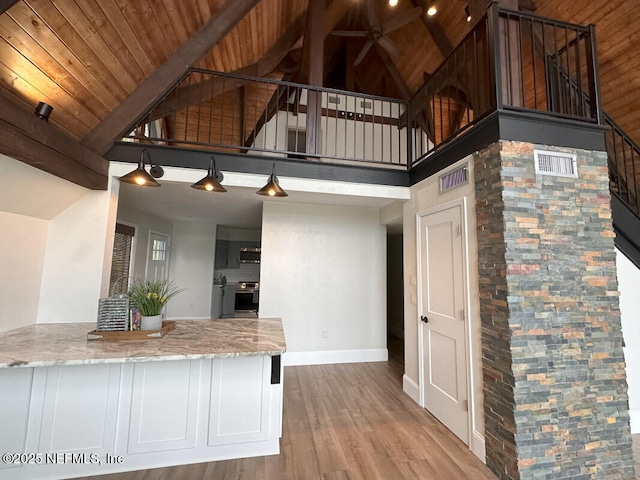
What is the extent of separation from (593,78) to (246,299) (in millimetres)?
7356

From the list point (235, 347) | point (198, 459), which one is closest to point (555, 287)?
point (235, 347)

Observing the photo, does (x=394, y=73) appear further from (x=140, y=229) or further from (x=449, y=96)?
(x=140, y=229)

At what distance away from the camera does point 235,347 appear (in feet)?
6.84

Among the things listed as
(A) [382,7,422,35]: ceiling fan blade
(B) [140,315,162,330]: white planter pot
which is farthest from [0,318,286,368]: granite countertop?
(A) [382,7,422,35]: ceiling fan blade

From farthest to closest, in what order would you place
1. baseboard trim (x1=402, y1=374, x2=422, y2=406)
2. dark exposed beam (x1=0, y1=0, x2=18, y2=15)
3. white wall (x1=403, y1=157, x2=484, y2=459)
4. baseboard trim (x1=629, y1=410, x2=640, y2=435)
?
1. baseboard trim (x1=402, y1=374, x2=422, y2=406)
2. baseboard trim (x1=629, y1=410, x2=640, y2=435)
3. white wall (x1=403, y1=157, x2=484, y2=459)
4. dark exposed beam (x1=0, y1=0, x2=18, y2=15)

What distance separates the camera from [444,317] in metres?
2.88

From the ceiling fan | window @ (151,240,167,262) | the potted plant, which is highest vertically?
the ceiling fan

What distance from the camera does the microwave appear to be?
791 centimetres

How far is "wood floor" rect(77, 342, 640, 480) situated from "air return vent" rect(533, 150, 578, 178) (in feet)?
7.65

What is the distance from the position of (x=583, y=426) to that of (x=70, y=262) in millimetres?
4660

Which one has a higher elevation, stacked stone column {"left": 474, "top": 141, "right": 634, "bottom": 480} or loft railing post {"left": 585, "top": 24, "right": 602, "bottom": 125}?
loft railing post {"left": 585, "top": 24, "right": 602, "bottom": 125}

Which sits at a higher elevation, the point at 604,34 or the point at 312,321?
the point at 604,34

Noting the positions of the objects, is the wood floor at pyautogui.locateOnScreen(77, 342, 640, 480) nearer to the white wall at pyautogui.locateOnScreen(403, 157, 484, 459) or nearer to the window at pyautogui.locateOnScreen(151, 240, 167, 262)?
the white wall at pyautogui.locateOnScreen(403, 157, 484, 459)

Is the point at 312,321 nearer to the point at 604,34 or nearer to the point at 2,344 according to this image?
the point at 2,344
